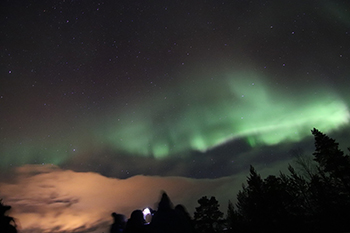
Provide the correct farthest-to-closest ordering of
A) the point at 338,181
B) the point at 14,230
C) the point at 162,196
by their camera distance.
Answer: the point at 162,196
the point at 338,181
the point at 14,230

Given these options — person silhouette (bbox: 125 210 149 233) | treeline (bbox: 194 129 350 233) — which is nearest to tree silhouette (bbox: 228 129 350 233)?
treeline (bbox: 194 129 350 233)

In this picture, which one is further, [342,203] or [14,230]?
[342,203]

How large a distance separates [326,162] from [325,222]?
9773 mm

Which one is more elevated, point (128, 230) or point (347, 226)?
point (128, 230)

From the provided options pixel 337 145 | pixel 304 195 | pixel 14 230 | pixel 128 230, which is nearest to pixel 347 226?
pixel 337 145

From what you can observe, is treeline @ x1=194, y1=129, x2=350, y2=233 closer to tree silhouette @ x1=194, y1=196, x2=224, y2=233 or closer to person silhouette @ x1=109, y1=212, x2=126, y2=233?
tree silhouette @ x1=194, y1=196, x2=224, y2=233

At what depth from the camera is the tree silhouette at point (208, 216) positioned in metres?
41.4

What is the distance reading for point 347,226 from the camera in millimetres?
20281

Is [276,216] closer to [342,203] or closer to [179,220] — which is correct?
[342,203]

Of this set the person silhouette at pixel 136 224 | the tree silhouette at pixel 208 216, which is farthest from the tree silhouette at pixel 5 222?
the tree silhouette at pixel 208 216

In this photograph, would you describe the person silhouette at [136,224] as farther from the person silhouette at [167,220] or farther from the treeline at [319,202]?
the treeline at [319,202]

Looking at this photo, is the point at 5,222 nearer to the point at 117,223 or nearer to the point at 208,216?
the point at 117,223

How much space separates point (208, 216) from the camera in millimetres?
42469

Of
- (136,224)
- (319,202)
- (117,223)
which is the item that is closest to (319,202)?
(319,202)
